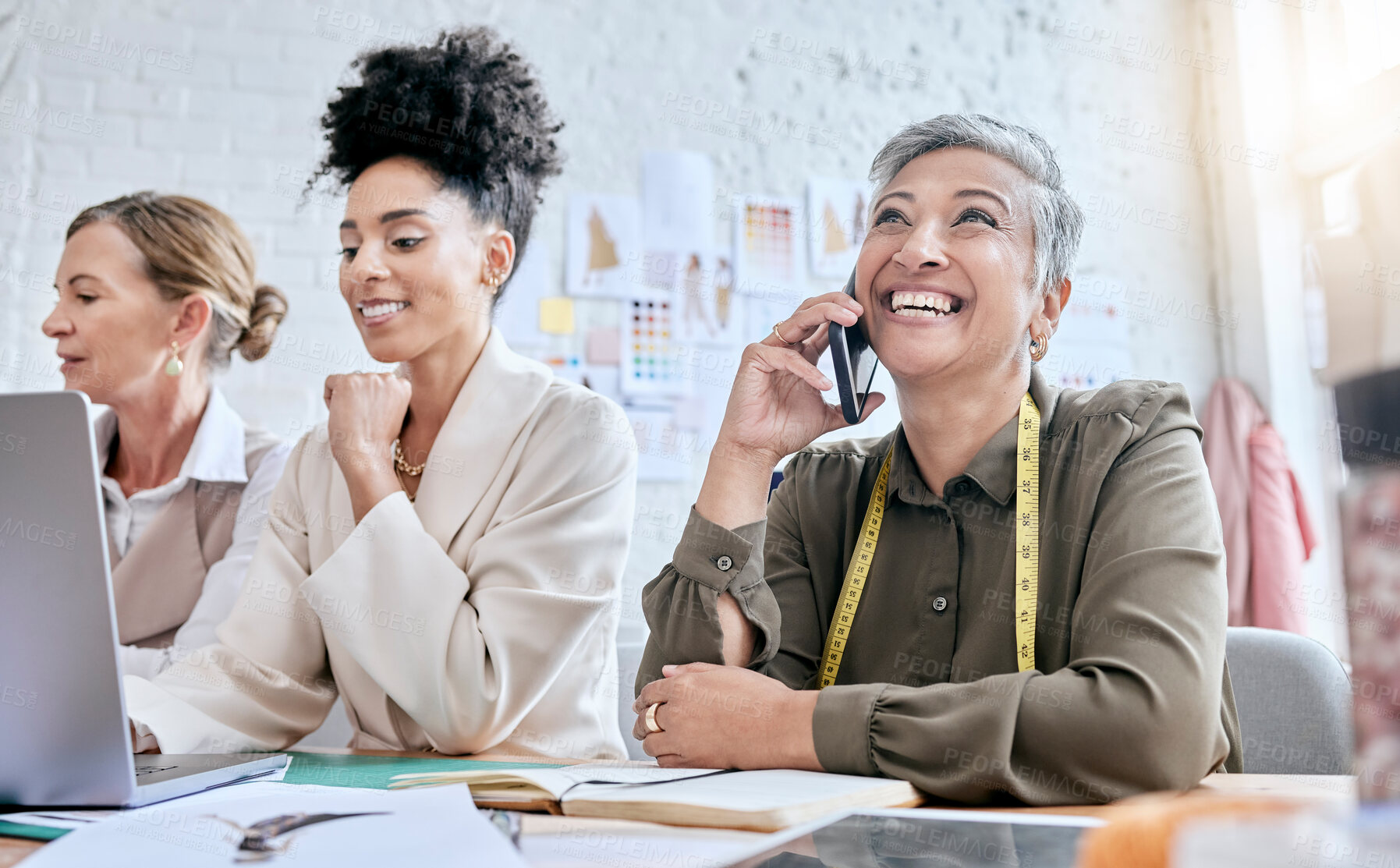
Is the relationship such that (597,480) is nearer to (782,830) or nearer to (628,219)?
(782,830)

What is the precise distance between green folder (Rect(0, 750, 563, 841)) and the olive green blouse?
256 mm

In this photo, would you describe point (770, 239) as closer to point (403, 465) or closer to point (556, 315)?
point (556, 315)

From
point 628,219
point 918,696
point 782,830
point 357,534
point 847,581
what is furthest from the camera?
point 628,219

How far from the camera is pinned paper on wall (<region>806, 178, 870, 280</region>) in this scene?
378cm

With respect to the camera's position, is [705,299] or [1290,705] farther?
[705,299]

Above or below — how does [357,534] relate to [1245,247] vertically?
below

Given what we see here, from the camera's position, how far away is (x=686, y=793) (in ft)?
2.53

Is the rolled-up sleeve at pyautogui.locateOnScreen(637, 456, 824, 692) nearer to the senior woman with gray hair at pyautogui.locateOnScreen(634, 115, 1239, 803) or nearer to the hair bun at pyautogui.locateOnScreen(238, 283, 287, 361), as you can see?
the senior woman with gray hair at pyautogui.locateOnScreen(634, 115, 1239, 803)

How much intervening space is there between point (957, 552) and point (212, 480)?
65.7 inches

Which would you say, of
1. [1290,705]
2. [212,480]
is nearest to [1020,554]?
[1290,705]

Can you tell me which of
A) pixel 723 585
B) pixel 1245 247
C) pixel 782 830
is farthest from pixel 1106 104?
pixel 782 830

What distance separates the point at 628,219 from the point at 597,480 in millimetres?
2141

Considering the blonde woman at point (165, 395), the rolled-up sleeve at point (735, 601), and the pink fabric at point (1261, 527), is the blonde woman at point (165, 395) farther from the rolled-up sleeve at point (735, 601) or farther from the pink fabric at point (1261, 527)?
the pink fabric at point (1261, 527)

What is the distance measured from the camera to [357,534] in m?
1.53
